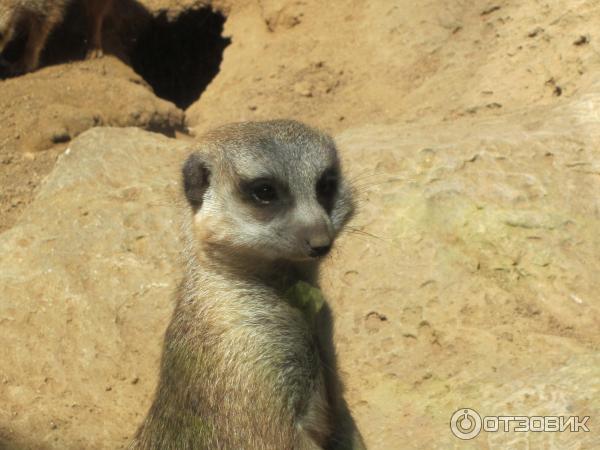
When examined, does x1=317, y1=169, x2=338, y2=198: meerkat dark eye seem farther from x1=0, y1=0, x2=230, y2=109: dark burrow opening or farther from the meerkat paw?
x1=0, y1=0, x2=230, y2=109: dark burrow opening

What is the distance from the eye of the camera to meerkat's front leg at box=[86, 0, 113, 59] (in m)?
7.93

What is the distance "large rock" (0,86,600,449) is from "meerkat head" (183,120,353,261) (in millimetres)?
422

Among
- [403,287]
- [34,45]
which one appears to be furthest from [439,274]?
[34,45]

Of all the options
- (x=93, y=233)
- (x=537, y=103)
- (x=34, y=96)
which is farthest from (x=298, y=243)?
(x=34, y=96)

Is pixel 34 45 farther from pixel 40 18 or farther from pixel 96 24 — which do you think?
pixel 96 24

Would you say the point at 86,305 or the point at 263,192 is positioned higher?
the point at 263,192

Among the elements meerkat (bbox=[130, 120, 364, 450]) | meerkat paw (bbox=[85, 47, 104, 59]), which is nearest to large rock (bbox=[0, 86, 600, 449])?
meerkat (bbox=[130, 120, 364, 450])

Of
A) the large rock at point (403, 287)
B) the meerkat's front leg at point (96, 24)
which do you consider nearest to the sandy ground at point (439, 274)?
the large rock at point (403, 287)

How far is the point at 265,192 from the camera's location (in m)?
2.84

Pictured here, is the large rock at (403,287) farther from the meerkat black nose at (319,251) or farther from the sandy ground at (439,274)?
the meerkat black nose at (319,251)

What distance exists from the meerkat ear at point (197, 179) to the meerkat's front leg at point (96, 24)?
17.5 feet

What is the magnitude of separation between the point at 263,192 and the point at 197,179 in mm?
318

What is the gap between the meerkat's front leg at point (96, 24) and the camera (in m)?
7.93

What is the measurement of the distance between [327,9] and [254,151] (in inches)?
176
